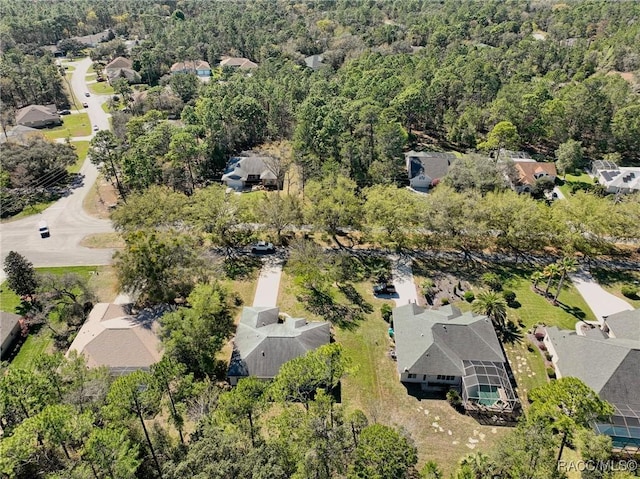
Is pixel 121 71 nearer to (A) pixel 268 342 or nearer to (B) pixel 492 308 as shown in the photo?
(A) pixel 268 342

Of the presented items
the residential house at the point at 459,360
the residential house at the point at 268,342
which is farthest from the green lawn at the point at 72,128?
the residential house at the point at 459,360

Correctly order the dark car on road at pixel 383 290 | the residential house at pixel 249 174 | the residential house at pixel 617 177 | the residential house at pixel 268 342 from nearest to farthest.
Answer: the residential house at pixel 268 342, the dark car on road at pixel 383 290, the residential house at pixel 617 177, the residential house at pixel 249 174

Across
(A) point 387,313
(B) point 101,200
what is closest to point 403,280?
(A) point 387,313

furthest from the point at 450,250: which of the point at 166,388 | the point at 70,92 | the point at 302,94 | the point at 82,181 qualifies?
the point at 70,92

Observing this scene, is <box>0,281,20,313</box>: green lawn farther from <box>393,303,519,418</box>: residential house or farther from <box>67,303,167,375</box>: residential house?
<box>393,303,519,418</box>: residential house

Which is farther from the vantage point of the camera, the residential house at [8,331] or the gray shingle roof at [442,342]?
the residential house at [8,331]

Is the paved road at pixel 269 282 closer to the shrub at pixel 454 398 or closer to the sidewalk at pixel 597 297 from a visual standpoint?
the shrub at pixel 454 398
